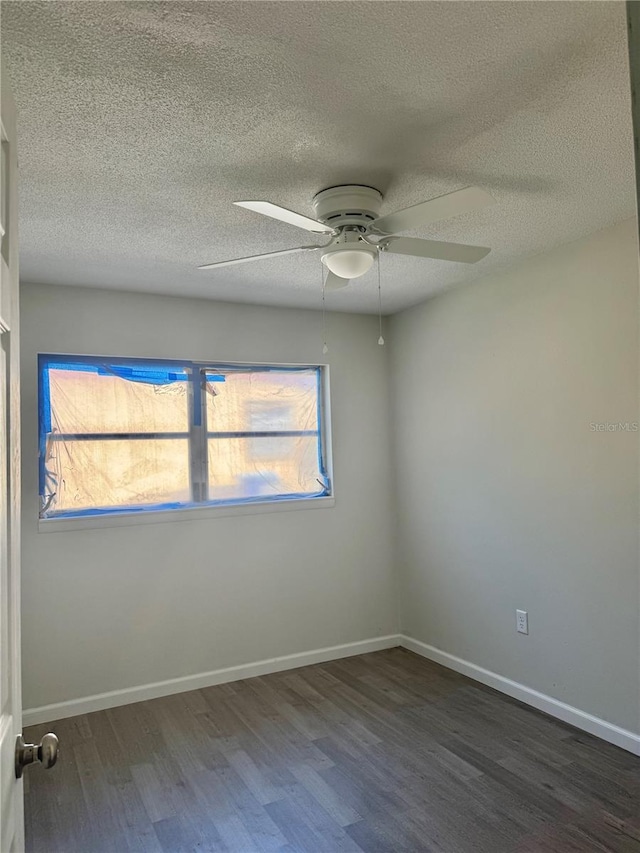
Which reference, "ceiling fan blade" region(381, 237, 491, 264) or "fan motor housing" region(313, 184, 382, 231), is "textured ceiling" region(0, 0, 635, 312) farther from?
"ceiling fan blade" region(381, 237, 491, 264)

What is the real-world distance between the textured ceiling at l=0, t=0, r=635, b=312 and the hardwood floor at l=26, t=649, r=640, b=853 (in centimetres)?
242

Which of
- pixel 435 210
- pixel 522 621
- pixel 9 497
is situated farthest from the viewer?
pixel 522 621

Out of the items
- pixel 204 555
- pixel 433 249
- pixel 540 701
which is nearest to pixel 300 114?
pixel 433 249

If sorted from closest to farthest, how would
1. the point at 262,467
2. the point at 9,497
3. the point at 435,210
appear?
the point at 9,497 < the point at 435,210 < the point at 262,467

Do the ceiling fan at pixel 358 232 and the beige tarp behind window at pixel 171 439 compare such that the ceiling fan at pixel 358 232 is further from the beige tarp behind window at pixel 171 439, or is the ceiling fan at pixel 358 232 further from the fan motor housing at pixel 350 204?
the beige tarp behind window at pixel 171 439

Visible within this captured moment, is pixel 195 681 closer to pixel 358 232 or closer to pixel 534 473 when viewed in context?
pixel 534 473

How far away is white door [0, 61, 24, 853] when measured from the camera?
101 centimetres

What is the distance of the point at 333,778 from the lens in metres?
2.60

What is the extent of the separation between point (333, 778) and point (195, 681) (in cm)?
130

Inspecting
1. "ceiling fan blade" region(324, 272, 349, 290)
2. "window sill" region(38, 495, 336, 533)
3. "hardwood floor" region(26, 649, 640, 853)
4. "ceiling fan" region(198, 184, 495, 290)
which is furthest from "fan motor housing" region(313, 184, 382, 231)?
"hardwood floor" region(26, 649, 640, 853)

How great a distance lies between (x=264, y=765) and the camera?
272 cm

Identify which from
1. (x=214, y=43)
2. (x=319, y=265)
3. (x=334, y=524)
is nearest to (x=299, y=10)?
(x=214, y=43)

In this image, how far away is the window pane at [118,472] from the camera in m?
3.37

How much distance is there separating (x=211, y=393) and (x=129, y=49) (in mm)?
2525
